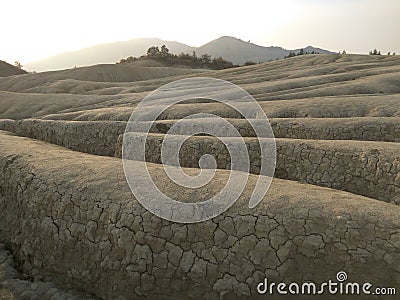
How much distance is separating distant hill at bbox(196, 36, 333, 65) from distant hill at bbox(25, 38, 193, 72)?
31.4 metres

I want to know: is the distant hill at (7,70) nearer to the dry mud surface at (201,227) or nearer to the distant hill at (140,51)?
the dry mud surface at (201,227)

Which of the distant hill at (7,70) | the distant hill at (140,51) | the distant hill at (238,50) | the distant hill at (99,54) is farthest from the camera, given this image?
the distant hill at (99,54)

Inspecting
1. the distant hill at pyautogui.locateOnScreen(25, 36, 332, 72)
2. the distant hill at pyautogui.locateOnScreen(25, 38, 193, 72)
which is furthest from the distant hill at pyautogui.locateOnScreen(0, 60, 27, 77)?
the distant hill at pyautogui.locateOnScreen(25, 38, 193, 72)

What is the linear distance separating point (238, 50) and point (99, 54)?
71046 mm

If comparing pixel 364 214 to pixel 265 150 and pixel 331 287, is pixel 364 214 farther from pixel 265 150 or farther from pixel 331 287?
pixel 265 150

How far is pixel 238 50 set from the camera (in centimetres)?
11619

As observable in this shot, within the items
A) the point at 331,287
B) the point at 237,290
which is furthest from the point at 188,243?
the point at 331,287

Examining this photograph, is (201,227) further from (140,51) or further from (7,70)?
(140,51)

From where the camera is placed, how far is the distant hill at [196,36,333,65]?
110 meters

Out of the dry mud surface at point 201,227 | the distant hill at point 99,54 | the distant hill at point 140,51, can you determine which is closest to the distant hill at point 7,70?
the dry mud surface at point 201,227

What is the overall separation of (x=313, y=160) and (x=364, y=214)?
67.1 inches

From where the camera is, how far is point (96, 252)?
3.84 m

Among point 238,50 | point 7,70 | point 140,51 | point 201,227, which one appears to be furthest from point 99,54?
point 201,227

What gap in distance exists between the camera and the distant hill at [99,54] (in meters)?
155
